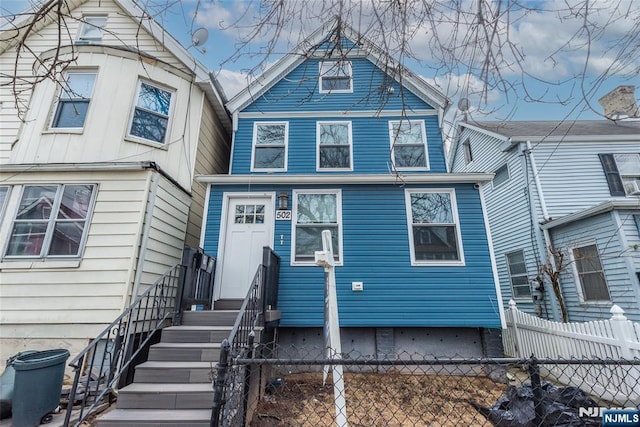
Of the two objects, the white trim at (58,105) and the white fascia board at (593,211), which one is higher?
the white trim at (58,105)

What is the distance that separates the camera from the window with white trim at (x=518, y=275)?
8742 millimetres

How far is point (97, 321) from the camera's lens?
4.61 m

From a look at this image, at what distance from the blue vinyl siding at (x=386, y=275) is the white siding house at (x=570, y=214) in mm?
2544

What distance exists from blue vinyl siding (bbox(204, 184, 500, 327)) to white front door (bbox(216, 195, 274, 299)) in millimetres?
217

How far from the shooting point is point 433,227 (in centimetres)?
602

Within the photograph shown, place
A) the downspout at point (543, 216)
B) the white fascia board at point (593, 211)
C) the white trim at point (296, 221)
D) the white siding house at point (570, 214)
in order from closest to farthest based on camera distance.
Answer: the white trim at point (296, 221) → the white fascia board at point (593, 211) → the white siding house at point (570, 214) → the downspout at point (543, 216)

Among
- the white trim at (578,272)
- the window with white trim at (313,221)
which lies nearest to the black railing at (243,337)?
the window with white trim at (313,221)

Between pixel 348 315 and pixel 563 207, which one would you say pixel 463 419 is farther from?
pixel 563 207

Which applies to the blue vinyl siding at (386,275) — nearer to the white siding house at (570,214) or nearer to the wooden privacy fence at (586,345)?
the wooden privacy fence at (586,345)

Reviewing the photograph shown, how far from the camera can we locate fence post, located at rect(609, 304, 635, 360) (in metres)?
4.16

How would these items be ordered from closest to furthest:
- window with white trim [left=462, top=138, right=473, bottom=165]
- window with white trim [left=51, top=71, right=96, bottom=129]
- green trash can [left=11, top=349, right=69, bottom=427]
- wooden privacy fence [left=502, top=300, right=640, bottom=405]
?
green trash can [left=11, top=349, right=69, bottom=427], wooden privacy fence [left=502, top=300, right=640, bottom=405], window with white trim [left=51, top=71, right=96, bottom=129], window with white trim [left=462, top=138, right=473, bottom=165]

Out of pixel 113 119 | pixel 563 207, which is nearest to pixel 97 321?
pixel 113 119

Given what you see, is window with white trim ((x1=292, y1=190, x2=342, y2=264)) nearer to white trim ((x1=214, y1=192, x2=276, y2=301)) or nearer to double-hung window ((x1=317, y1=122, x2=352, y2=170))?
white trim ((x1=214, y1=192, x2=276, y2=301))

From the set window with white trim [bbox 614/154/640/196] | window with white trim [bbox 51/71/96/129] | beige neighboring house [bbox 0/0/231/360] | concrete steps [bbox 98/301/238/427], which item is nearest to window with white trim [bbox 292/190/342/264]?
concrete steps [bbox 98/301/238/427]
